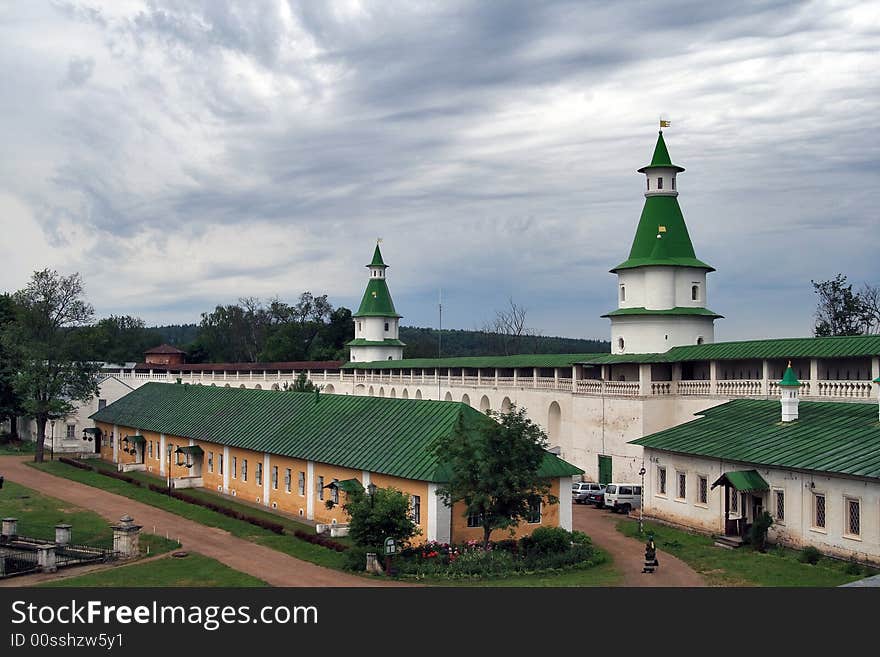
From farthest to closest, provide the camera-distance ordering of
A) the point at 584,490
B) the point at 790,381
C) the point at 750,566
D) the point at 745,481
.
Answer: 1. the point at 584,490
2. the point at 790,381
3. the point at 745,481
4. the point at 750,566

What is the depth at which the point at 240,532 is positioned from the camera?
3366 centimetres

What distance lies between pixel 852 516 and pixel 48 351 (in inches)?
1938

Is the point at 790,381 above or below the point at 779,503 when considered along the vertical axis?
above

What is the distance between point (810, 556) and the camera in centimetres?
2694

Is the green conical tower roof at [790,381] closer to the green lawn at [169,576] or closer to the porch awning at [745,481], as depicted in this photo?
the porch awning at [745,481]

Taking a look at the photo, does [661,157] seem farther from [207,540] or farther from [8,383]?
[8,383]

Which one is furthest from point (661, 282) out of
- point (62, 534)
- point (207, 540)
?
point (62, 534)

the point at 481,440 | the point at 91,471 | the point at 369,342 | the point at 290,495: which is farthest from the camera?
the point at 369,342

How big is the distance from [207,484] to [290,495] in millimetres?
9479

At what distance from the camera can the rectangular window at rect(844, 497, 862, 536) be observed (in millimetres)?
26234

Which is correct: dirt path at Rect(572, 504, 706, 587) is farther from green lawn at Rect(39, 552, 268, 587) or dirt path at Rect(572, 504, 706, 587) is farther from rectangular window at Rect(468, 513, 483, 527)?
green lawn at Rect(39, 552, 268, 587)

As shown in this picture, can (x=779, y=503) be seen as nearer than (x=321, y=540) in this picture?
Yes
